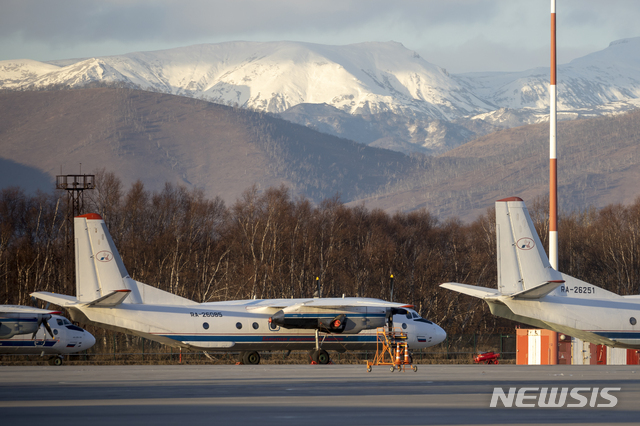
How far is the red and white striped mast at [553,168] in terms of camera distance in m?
38.5

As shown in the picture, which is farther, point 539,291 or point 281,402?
point 539,291

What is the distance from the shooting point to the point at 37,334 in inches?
1527

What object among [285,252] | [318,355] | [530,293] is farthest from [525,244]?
[285,252]

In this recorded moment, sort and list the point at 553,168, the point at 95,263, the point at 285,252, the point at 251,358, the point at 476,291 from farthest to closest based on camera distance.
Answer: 1. the point at 285,252
2. the point at 251,358
3. the point at 553,168
4. the point at 95,263
5. the point at 476,291

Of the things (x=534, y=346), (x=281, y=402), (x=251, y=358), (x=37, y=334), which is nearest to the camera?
(x=281, y=402)

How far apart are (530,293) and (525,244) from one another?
1947 millimetres

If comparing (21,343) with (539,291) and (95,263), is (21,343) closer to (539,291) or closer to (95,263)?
(95,263)

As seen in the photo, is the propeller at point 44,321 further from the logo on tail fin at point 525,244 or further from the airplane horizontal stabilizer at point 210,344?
the logo on tail fin at point 525,244

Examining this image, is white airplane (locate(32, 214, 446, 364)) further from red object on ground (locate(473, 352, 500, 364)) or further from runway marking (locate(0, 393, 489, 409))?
runway marking (locate(0, 393, 489, 409))

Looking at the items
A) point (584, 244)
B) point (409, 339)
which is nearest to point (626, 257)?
point (584, 244)

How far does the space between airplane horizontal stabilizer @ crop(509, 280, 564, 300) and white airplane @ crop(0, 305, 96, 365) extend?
875 inches

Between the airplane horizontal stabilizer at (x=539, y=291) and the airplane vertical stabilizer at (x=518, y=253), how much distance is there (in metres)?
0.43

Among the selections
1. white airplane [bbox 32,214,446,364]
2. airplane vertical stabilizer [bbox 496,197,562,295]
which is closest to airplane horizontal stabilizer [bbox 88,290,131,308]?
white airplane [bbox 32,214,446,364]

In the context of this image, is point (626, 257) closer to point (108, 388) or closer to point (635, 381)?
point (635, 381)
